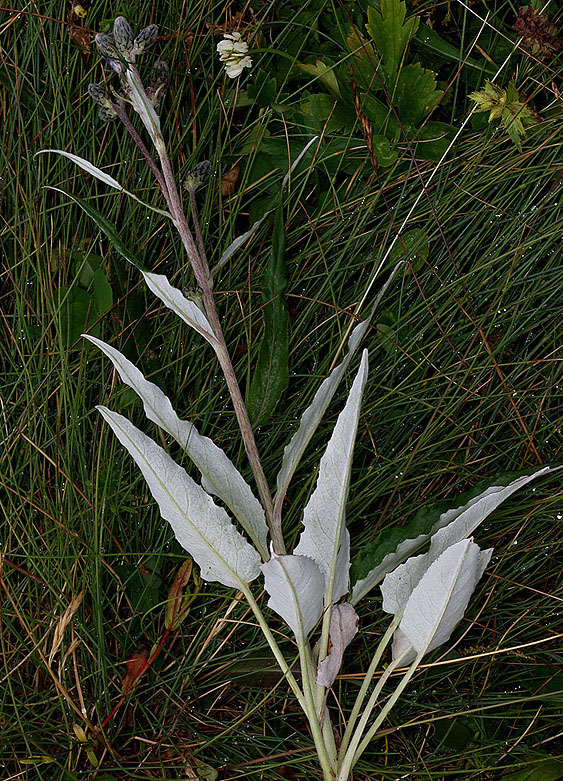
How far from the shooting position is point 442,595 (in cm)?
56

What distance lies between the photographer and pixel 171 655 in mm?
677

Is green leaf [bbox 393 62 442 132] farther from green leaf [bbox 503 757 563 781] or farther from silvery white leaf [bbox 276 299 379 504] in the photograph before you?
green leaf [bbox 503 757 563 781]

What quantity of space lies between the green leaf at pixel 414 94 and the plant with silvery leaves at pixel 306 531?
0.25 m

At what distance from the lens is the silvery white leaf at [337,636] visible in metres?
0.59

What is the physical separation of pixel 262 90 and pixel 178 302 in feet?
0.93

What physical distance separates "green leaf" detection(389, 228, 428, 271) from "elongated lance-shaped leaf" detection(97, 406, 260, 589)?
338 millimetres

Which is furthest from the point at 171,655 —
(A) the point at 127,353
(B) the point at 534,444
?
(B) the point at 534,444

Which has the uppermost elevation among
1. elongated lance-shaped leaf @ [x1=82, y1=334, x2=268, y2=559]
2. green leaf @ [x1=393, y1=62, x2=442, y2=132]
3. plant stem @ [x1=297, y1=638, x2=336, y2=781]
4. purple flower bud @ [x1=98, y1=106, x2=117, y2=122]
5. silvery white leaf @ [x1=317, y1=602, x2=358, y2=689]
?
green leaf @ [x1=393, y1=62, x2=442, y2=132]

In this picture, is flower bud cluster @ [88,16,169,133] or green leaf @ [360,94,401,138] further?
green leaf @ [360,94,401,138]

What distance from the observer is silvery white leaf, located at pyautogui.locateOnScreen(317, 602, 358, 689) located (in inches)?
23.3

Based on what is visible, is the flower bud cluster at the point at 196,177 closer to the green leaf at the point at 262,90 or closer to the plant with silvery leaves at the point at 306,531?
the plant with silvery leaves at the point at 306,531

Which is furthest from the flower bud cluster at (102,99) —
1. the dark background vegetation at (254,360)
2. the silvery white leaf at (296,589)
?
the silvery white leaf at (296,589)

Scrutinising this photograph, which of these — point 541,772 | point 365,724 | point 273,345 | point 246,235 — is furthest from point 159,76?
point 541,772

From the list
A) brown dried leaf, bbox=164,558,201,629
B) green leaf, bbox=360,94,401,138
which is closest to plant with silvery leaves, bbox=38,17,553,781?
brown dried leaf, bbox=164,558,201,629
